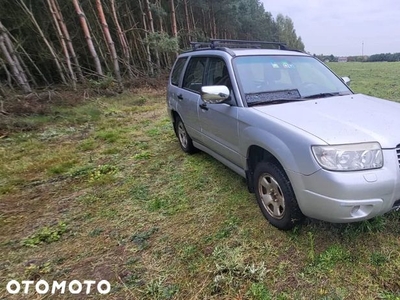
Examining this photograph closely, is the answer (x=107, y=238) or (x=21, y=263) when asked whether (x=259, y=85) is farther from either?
(x=21, y=263)

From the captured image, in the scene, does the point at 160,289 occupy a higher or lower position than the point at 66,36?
lower

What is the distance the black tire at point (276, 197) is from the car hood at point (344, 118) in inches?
17.6

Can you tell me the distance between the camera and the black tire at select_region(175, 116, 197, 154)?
4320mm

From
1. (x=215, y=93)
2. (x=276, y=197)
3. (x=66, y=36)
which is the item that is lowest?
(x=276, y=197)

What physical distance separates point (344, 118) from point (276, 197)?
2.81 ft

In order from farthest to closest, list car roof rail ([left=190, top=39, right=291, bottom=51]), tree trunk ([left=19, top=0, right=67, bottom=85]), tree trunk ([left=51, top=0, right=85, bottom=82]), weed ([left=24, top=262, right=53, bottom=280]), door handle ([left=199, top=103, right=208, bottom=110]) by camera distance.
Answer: tree trunk ([left=51, top=0, right=85, bottom=82]) < tree trunk ([left=19, top=0, right=67, bottom=85]) < car roof rail ([left=190, top=39, right=291, bottom=51]) < door handle ([left=199, top=103, right=208, bottom=110]) < weed ([left=24, top=262, right=53, bottom=280])

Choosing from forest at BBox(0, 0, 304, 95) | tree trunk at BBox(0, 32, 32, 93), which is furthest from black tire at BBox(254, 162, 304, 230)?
tree trunk at BBox(0, 32, 32, 93)

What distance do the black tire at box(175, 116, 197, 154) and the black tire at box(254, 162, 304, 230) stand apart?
75.9 inches

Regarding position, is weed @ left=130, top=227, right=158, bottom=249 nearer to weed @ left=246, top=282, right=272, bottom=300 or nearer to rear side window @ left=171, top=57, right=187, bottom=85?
weed @ left=246, top=282, right=272, bottom=300

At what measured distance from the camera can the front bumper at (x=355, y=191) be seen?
180cm

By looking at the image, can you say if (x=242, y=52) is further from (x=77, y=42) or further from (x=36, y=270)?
(x=77, y=42)

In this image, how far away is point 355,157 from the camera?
72.6 inches

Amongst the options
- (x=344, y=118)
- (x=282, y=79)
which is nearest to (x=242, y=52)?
(x=282, y=79)

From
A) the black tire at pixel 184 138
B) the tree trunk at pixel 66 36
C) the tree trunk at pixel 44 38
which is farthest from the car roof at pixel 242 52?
the tree trunk at pixel 66 36
